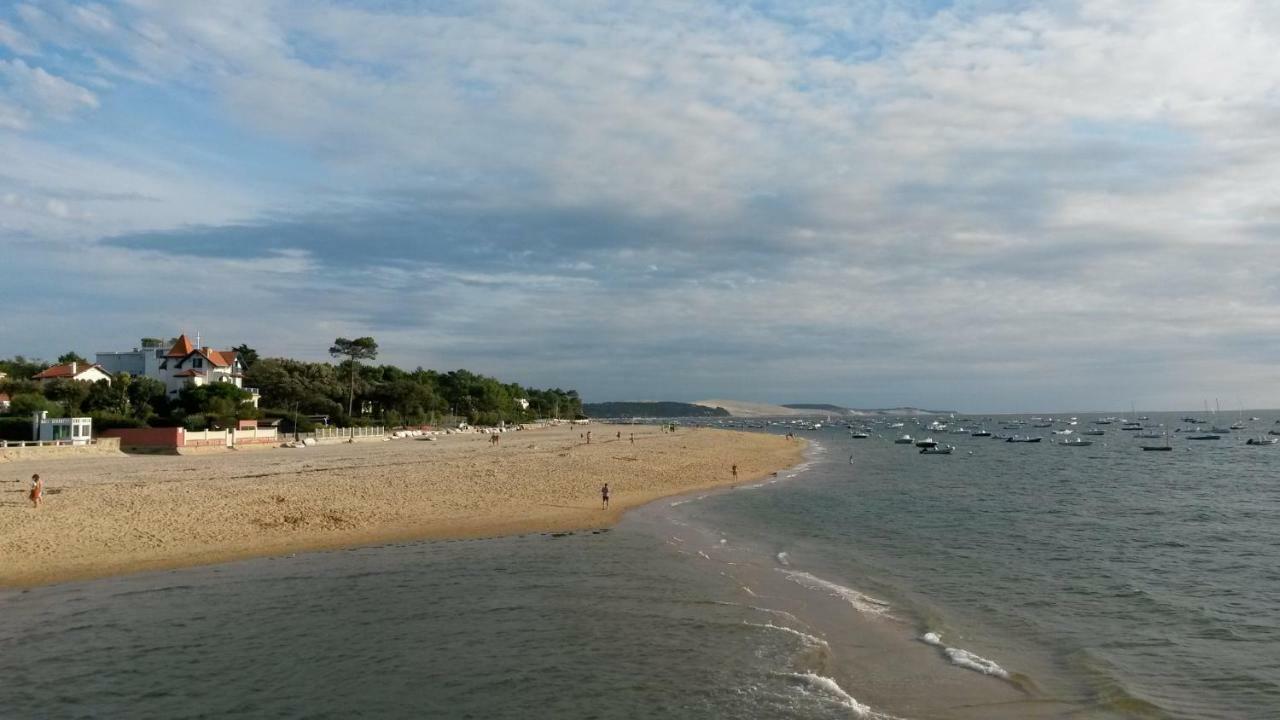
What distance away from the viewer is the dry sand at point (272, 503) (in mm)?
22734

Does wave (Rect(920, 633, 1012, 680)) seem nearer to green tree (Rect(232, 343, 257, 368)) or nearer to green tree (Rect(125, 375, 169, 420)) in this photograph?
green tree (Rect(125, 375, 169, 420))

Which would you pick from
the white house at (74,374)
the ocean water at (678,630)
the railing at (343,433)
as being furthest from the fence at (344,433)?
the ocean water at (678,630)

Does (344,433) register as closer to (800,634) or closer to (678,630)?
(678,630)

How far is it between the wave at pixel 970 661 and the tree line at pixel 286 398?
211ft

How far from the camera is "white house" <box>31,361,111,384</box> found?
255 feet

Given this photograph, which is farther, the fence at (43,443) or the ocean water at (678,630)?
the fence at (43,443)

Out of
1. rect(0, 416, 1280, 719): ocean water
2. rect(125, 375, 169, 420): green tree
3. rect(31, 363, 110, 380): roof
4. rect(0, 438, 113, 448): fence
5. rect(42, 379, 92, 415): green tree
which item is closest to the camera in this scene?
rect(0, 416, 1280, 719): ocean water

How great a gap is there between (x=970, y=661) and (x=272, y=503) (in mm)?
24665

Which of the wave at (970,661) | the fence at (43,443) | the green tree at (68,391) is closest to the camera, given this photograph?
the wave at (970,661)

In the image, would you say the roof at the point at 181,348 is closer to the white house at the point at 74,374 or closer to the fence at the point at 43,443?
the white house at the point at 74,374

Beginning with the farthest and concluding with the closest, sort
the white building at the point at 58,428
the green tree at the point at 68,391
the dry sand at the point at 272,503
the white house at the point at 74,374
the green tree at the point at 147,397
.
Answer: the white house at the point at 74,374
the green tree at the point at 147,397
the green tree at the point at 68,391
the white building at the point at 58,428
the dry sand at the point at 272,503

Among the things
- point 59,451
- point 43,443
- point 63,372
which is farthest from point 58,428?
point 63,372

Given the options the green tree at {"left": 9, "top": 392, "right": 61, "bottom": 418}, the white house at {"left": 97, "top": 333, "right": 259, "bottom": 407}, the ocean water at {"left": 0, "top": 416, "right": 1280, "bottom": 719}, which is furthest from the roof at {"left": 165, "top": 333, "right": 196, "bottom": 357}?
the ocean water at {"left": 0, "top": 416, "right": 1280, "bottom": 719}

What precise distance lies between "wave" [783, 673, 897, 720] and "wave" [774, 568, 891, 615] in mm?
5120
